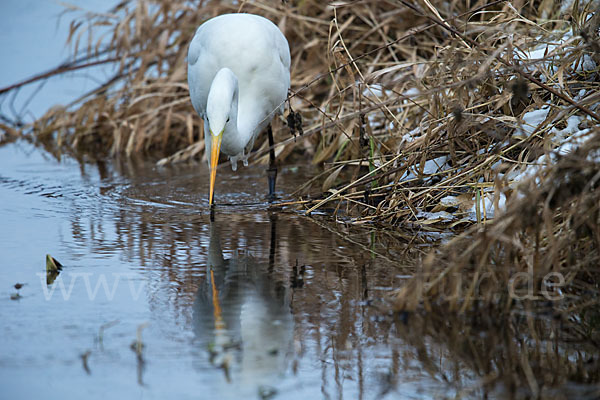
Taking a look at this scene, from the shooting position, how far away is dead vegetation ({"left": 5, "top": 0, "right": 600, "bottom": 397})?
2.19m

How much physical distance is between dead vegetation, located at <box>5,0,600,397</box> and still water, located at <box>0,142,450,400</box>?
0.70ft

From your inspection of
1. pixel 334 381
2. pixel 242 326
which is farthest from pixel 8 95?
pixel 334 381

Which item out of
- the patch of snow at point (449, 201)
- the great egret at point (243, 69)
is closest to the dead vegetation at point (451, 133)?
the patch of snow at point (449, 201)

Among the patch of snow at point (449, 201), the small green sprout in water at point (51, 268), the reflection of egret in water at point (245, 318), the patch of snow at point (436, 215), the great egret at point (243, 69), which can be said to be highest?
the great egret at point (243, 69)

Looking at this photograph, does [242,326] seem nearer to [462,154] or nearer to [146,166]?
[462,154]

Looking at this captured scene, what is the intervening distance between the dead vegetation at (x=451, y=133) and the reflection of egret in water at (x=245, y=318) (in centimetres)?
38

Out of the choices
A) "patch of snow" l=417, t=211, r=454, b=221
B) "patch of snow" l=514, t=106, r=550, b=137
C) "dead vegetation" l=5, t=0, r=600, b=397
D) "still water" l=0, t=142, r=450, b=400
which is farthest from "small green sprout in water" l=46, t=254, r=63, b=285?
"patch of snow" l=514, t=106, r=550, b=137

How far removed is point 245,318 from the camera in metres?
2.28

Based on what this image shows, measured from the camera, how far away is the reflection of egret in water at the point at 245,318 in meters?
1.95

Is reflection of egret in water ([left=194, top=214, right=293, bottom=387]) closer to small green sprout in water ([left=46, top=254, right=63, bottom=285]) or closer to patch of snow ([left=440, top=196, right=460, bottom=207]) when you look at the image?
small green sprout in water ([left=46, top=254, right=63, bottom=285])

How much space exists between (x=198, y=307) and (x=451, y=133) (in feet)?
4.70

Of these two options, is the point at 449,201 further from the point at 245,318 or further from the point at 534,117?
the point at 245,318

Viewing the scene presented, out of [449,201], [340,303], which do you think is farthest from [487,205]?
[340,303]

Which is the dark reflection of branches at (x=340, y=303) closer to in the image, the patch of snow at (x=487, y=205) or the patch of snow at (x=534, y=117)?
the patch of snow at (x=487, y=205)
